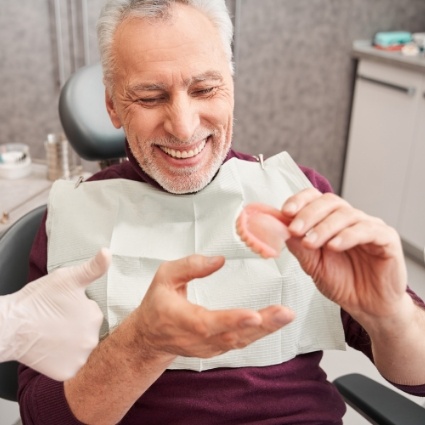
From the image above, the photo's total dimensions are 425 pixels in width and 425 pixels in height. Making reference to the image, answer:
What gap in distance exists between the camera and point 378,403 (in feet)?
3.23

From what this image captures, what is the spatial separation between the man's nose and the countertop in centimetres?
178

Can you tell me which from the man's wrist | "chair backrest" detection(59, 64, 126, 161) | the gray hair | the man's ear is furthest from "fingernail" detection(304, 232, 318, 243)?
"chair backrest" detection(59, 64, 126, 161)

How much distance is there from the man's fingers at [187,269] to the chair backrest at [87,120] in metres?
0.91

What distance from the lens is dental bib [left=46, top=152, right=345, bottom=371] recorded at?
1.09 metres

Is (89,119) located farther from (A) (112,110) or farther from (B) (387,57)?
(B) (387,57)

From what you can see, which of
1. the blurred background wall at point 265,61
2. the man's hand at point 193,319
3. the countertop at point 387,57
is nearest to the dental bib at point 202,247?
the man's hand at point 193,319

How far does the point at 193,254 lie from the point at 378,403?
1.51ft

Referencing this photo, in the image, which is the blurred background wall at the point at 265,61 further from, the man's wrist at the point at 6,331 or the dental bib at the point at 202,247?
the man's wrist at the point at 6,331

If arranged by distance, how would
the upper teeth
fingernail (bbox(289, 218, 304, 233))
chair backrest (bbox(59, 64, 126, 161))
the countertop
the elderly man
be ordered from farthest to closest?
the countertop → chair backrest (bbox(59, 64, 126, 161)) → the upper teeth → the elderly man → fingernail (bbox(289, 218, 304, 233))

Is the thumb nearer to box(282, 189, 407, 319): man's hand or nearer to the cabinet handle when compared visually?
box(282, 189, 407, 319): man's hand

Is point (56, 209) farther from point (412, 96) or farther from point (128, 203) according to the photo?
point (412, 96)

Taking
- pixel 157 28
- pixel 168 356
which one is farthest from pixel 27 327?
pixel 157 28

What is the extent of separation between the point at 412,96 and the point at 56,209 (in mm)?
2020

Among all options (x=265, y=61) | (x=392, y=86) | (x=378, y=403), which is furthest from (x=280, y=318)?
(x=265, y=61)
